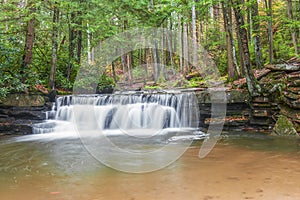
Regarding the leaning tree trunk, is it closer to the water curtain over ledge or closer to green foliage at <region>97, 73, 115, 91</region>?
the water curtain over ledge

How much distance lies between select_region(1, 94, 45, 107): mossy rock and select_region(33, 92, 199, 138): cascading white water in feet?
2.72

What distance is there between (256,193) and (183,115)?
20.1ft

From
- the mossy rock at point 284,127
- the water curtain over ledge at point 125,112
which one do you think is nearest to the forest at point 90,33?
the mossy rock at point 284,127

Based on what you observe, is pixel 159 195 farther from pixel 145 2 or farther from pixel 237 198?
pixel 145 2

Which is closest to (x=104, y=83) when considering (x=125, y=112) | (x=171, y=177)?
(x=125, y=112)

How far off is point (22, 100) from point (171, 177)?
7698mm

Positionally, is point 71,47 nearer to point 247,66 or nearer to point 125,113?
point 125,113

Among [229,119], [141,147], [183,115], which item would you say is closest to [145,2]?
[183,115]

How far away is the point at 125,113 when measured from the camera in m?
10.1

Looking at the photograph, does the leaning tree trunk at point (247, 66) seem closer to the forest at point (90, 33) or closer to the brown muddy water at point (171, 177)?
the forest at point (90, 33)

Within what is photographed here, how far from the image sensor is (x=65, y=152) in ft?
19.8

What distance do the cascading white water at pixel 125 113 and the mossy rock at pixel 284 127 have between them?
2.62m

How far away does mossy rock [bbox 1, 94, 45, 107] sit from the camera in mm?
9375

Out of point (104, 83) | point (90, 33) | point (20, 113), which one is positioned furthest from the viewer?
point (104, 83)
